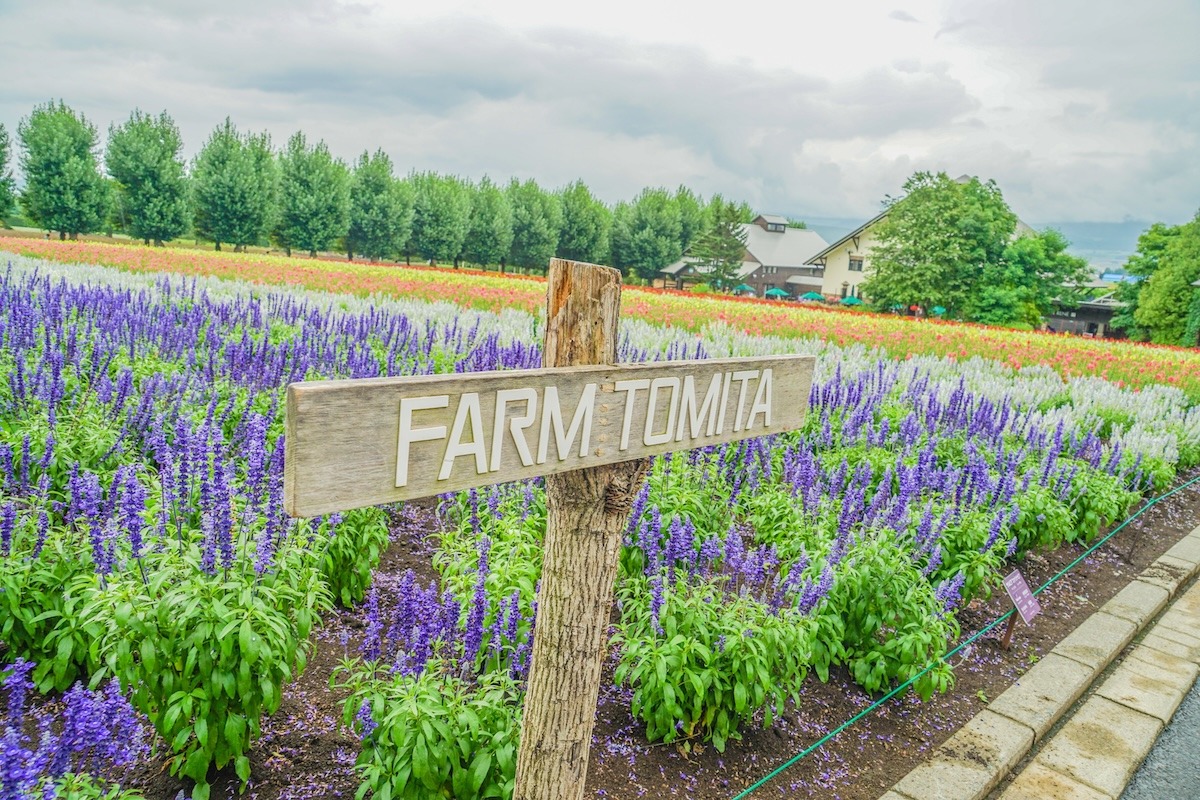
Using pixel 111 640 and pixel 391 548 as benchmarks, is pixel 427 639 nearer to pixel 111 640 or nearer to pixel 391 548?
pixel 111 640

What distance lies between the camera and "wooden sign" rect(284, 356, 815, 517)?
4.41ft

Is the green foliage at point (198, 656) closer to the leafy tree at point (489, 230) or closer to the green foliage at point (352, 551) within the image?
the green foliage at point (352, 551)

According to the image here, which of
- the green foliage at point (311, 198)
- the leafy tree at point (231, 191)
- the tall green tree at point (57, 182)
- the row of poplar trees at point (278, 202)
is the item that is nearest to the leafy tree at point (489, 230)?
the row of poplar trees at point (278, 202)

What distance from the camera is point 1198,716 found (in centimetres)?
445

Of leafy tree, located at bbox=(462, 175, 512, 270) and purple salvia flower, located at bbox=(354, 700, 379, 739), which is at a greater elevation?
leafy tree, located at bbox=(462, 175, 512, 270)


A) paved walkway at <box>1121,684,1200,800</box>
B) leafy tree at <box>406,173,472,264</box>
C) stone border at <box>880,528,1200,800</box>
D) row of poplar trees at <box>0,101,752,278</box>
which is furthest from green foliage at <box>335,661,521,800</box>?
leafy tree at <box>406,173,472,264</box>

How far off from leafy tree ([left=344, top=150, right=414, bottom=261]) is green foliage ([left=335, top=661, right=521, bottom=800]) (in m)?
56.5

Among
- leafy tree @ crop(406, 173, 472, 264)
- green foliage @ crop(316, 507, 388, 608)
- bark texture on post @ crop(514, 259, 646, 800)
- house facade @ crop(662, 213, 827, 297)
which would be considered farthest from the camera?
house facade @ crop(662, 213, 827, 297)

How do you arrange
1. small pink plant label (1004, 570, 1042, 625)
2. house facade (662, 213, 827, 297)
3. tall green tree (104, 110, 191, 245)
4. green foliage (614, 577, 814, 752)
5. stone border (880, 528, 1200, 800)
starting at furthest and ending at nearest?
house facade (662, 213, 827, 297) < tall green tree (104, 110, 191, 245) < small pink plant label (1004, 570, 1042, 625) < stone border (880, 528, 1200, 800) < green foliage (614, 577, 814, 752)

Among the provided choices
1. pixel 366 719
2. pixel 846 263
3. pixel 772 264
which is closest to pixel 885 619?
pixel 366 719

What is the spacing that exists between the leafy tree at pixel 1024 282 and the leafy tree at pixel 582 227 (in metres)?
34.0

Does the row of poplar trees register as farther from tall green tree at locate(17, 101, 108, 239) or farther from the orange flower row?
the orange flower row

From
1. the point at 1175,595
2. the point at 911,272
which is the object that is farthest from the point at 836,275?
the point at 1175,595

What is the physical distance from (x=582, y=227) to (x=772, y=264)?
21793mm
